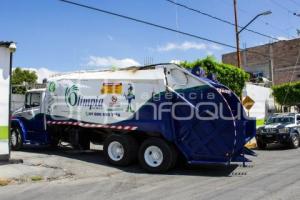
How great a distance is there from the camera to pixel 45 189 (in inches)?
397

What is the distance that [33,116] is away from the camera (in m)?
16.5

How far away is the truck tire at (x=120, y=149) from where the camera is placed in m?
13.4

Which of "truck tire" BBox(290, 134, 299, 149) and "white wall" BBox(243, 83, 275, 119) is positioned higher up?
"white wall" BBox(243, 83, 275, 119)

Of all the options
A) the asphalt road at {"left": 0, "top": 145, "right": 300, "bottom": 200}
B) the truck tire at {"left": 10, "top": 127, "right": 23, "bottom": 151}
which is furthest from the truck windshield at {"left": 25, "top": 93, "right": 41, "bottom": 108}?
the asphalt road at {"left": 0, "top": 145, "right": 300, "bottom": 200}

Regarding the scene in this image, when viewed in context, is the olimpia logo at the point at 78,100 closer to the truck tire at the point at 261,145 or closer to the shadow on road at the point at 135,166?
the shadow on road at the point at 135,166

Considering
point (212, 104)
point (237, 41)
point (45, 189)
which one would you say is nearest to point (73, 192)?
point (45, 189)

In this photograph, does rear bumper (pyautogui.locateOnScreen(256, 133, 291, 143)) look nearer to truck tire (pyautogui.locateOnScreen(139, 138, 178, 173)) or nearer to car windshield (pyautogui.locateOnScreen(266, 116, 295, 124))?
car windshield (pyautogui.locateOnScreen(266, 116, 295, 124))

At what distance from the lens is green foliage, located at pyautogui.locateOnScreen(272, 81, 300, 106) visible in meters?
38.7

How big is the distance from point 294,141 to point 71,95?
1077cm

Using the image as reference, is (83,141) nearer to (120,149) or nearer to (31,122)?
(31,122)

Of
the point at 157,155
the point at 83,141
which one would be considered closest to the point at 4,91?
the point at 83,141

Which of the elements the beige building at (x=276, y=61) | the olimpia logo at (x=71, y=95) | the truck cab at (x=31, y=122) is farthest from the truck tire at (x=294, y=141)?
the beige building at (x=276, y=61)

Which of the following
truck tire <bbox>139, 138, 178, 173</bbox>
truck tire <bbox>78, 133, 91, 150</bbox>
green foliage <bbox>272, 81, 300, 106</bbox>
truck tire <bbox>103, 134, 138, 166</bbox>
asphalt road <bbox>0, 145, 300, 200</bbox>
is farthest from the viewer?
green foliage <bbox>272, 81, 300, 106</bbox>

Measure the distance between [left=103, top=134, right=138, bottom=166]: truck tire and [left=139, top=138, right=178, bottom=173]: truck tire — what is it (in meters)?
0.48
